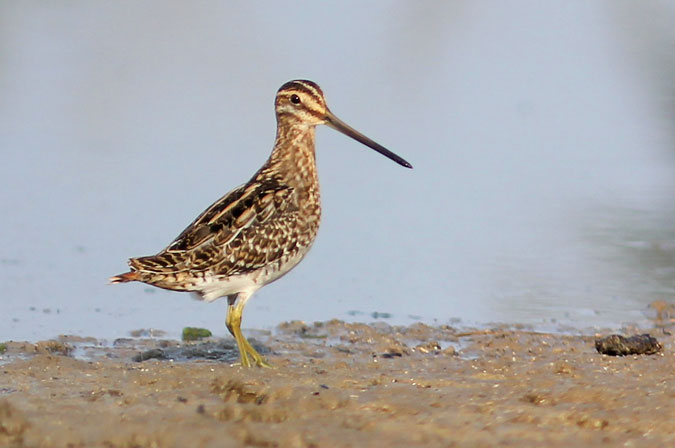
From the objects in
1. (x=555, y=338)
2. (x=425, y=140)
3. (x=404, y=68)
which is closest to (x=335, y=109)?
(x=425, y=140)

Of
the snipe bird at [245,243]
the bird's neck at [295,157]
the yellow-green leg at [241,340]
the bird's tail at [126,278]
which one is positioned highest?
the bird's neck at [295,157]

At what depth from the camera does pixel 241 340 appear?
720cm

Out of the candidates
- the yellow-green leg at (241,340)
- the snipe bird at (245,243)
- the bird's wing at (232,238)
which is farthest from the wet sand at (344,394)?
the bird's wing at (232,238)

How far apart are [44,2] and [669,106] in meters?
7.37

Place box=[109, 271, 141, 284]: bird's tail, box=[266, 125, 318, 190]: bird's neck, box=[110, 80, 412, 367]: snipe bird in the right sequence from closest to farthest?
box=[109, 271, 141, 284]: bird's tail → box=[110, 80, 412, 367]: snipe bird → box=[266, 125, 318, 190]: bird's neck

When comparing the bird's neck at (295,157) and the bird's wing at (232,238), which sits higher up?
the bird's neck at (295,157)

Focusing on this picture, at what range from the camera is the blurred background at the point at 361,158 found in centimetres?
880

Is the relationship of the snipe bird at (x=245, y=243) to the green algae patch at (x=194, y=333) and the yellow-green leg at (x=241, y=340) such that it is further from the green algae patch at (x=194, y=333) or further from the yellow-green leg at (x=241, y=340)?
the green algae patch at (x=194, y=333)

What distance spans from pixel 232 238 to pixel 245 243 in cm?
8

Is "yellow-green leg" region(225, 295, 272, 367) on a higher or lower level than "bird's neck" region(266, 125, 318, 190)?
lower

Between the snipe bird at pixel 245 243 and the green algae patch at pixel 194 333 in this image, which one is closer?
the snipe bird at pixel 245 243

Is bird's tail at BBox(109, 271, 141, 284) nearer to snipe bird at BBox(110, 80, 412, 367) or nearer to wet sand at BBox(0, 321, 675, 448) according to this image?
snipe bird at BBox(110, 80, 412, 367)

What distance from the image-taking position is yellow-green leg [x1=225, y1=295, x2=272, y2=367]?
7.03 m

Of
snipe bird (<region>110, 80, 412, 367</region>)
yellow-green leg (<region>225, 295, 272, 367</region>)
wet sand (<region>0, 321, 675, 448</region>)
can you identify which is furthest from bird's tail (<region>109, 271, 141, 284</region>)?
yellow-green leg (<region>225, 295, 272, 367</region>)
